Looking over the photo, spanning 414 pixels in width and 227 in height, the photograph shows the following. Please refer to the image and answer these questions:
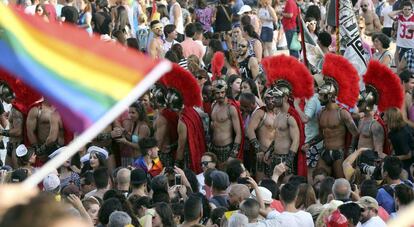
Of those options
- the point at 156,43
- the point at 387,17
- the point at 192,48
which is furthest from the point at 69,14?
the point at 387,17

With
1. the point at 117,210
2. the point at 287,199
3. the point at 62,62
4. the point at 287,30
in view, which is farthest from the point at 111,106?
the point at 287,30

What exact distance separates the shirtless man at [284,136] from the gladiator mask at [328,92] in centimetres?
35

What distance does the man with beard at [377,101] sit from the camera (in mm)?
12770

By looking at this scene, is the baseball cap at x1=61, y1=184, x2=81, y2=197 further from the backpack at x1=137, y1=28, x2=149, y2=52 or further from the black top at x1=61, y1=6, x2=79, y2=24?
the black top at x1=61, y1=6, x2=79, y2=24

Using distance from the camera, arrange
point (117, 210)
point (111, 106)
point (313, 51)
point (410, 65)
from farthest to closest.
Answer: point (410, 65) < point (313, 51) < point (117, 210) < point (111, 106)

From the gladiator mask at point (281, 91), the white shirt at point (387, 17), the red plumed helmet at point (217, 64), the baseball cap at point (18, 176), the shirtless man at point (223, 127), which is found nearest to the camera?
the baseball cap at point (18, 176)

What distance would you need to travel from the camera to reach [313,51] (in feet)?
50.8

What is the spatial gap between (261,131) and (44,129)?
2440 mm

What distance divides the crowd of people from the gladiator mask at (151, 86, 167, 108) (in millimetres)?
17

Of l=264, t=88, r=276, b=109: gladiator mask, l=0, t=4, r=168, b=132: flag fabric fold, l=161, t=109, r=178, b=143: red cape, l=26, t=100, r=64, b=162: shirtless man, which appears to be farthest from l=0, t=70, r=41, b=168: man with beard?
l=0, t=4, r=168, b=132: flag fabric fold

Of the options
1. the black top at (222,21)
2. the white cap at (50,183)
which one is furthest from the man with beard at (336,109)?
the black top at (222,21)

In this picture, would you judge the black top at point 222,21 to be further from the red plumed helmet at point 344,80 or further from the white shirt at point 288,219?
the white shirt at point 288,219

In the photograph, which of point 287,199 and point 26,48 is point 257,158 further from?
point 26,48

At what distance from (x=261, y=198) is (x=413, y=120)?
402 centimetres
